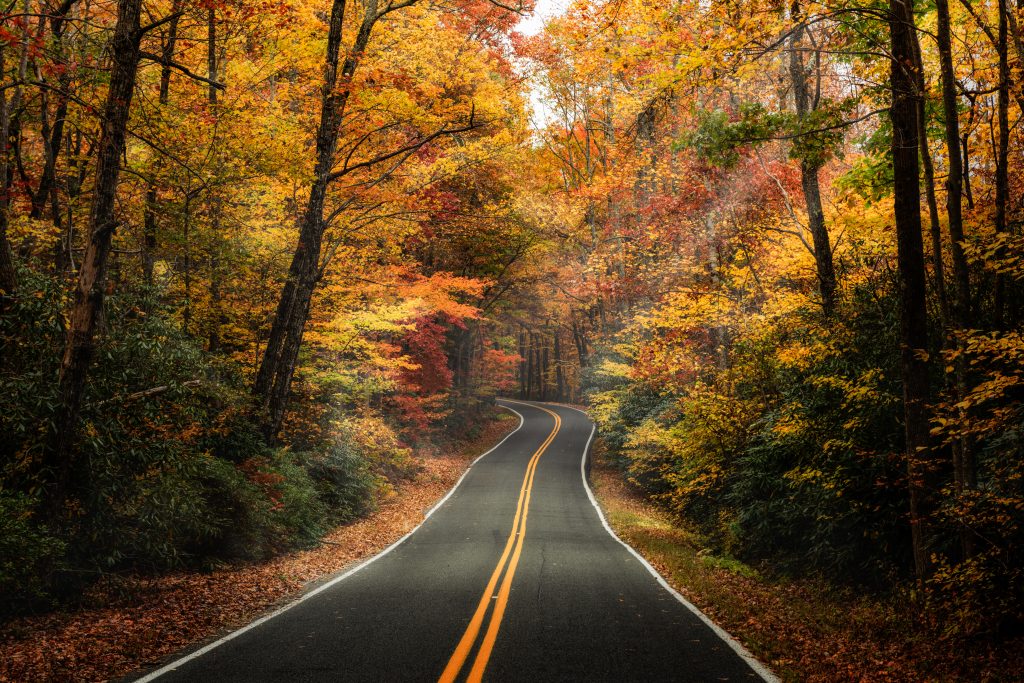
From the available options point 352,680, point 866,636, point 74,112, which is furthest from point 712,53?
point 74,112

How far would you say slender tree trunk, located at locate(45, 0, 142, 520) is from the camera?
24.2 ft

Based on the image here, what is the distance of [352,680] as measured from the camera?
16.6ft

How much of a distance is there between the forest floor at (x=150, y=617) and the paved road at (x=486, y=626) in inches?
22.2

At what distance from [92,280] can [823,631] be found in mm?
9952

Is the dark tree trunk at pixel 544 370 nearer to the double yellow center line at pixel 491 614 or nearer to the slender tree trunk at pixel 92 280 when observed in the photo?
the double yellow center line at pixel 491 614

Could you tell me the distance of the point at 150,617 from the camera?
712 cm

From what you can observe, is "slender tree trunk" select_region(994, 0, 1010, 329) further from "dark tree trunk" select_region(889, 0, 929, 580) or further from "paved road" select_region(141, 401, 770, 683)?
"paved road" select_region(141, 401, 770, 683)

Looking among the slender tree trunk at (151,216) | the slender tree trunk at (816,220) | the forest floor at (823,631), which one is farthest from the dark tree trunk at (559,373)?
the slender tree trunk at (151,216)

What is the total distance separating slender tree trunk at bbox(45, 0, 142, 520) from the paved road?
3297 mm

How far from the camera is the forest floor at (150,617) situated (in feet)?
18.4

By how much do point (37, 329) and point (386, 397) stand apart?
54.6 feet

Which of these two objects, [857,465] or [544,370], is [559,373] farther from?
[857,465]

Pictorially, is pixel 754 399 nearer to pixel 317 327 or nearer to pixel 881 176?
pixel 881 176

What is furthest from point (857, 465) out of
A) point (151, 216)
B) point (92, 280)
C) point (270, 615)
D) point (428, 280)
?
point (428, 280)
